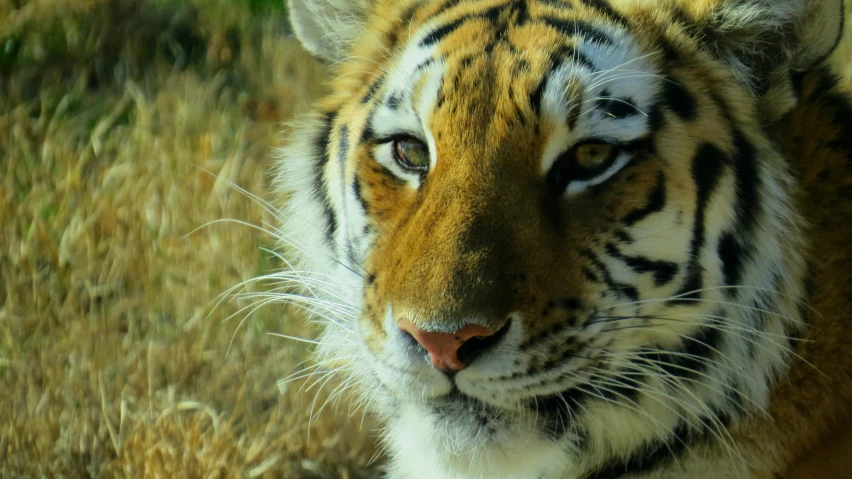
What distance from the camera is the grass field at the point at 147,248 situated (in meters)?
2.63

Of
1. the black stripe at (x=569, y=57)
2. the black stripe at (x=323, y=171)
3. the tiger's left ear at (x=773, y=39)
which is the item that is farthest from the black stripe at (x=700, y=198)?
the black stripe at (x=323, y=171)

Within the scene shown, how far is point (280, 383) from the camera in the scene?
2.86 m

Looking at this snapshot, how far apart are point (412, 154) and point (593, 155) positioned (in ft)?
1.27

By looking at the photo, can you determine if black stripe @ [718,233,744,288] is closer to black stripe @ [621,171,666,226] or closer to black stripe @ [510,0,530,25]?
black stripe @ [621,171,666,226]

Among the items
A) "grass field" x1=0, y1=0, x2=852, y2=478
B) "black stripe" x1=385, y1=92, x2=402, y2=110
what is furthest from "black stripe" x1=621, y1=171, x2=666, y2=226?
"grass field" x1=0, y1=0, x2=852, y2=478

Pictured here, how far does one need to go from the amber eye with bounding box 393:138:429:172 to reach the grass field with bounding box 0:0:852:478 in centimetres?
97

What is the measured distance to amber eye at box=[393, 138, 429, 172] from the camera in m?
2.08

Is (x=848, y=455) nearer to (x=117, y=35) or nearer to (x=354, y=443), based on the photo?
(x=354, y=443)

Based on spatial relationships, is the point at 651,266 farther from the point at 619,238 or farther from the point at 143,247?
the point at 143,247

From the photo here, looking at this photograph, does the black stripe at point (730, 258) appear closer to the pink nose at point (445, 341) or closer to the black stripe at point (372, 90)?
the pink nose at point (445, 341)

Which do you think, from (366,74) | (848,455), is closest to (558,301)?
(848,455)

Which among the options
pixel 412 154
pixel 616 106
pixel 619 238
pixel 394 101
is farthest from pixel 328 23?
pixel 619 238

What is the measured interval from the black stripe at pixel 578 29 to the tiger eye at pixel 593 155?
25 cm

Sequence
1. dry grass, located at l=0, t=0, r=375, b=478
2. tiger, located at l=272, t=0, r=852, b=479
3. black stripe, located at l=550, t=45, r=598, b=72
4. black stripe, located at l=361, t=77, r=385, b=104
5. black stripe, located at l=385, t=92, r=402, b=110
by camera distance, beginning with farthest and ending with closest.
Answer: dry grass, located at l=0, t=0, r=375, b=478
black stripe, located at l=361, t=77, r=385, b=104
black stripe, located at l=385, t=92, r=402, b=110
black stripe, located at l=550, t=45, r=598, b=72
tiger, located at l=272, t=0, r=852, b=479
